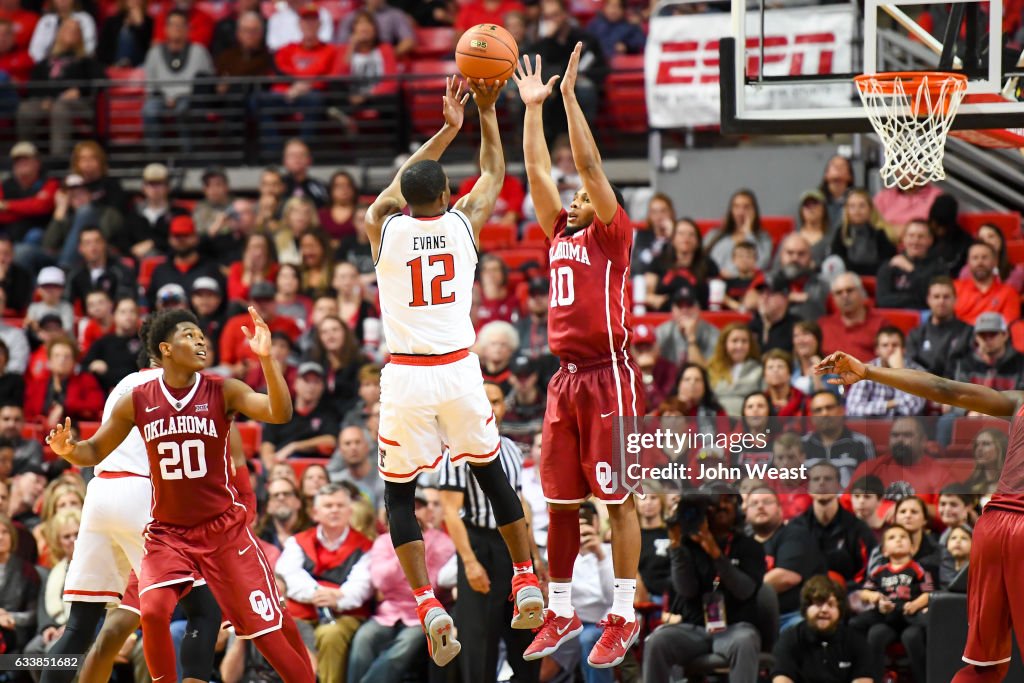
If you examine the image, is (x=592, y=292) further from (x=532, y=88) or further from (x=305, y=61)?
(x=305, y=61)

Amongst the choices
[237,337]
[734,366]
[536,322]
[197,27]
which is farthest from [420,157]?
[197,27]

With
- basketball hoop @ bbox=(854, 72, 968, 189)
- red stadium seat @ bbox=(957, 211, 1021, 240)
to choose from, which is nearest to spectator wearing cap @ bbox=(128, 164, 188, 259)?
red stadium seat @ bbox=(957, 211, 1021, 240)

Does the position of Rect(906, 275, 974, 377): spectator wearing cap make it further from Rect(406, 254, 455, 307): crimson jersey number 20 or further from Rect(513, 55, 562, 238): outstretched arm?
Rect(406, 254, 455, 307): crimson jersey number 20

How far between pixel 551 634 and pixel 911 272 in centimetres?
587

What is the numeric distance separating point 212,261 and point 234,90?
3.13 metres

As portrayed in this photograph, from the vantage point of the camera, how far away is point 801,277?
42.3ft

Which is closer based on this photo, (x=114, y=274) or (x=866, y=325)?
(x=866, y=325)

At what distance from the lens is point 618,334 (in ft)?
27.0

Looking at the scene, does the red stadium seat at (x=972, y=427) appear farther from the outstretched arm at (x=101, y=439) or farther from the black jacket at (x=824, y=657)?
the outstretched arm at (x=101, y=439)

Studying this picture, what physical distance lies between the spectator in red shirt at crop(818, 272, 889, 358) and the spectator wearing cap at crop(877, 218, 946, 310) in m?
0.41

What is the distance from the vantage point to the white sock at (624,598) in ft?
26.7

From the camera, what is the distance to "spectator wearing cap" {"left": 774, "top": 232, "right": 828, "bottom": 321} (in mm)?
12625

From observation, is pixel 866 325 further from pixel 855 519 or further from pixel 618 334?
pixel 618 334

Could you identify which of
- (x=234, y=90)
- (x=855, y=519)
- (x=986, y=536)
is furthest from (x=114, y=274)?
(x=986, y=536)
